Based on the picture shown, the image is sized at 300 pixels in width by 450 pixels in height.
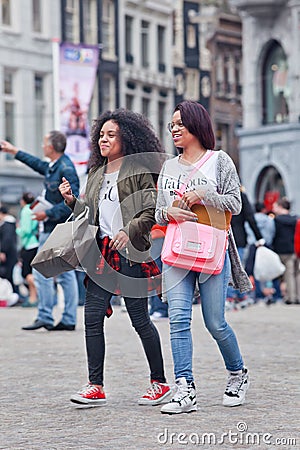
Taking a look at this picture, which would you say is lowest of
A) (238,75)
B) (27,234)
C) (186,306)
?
(27,234)

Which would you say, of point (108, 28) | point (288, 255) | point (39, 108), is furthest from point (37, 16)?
point (288, 255)

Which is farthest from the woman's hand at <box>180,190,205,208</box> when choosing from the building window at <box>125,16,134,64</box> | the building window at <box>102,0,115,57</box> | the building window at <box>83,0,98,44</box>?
the building window at <box>125,16,134,64</box>

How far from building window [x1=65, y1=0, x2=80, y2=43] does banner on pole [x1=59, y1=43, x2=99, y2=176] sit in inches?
531

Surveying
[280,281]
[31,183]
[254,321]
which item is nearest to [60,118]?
[280,281]

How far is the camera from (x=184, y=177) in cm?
748

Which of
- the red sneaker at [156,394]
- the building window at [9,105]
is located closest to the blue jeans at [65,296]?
the red sneaker at [156,394]

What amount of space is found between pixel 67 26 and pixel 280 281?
24.8m

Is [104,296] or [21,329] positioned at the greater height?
[104,296]

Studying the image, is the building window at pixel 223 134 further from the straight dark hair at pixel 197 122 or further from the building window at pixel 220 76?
the straight dark hair at pixel 197 122

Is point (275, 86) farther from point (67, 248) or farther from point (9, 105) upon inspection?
point (67, 248)

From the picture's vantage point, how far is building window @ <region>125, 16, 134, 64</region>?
163 ft

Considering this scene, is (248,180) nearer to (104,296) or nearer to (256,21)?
(256,21)

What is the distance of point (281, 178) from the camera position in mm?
42344

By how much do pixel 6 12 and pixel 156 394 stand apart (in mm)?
35977
